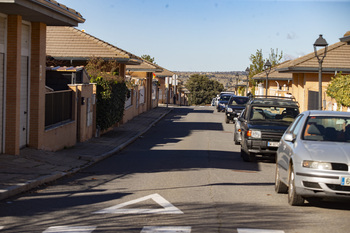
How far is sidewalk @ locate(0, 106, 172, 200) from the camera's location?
10406 millimetres

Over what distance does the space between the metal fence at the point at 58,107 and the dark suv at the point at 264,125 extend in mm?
6007

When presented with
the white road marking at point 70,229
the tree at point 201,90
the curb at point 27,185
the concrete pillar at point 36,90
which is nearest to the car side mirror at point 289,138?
the white road marking at point 70,229

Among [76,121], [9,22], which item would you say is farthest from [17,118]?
[76,121]

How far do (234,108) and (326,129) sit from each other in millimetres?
25225

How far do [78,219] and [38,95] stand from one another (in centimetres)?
824

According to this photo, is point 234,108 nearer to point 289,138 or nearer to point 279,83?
point 279,83

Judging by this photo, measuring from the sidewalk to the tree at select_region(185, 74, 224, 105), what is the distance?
10888cm

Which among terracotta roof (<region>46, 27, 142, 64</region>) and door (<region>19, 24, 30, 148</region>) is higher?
terracotta roof (<region>46, 27, 142, 64</region>)

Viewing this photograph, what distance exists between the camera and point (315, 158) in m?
8.43

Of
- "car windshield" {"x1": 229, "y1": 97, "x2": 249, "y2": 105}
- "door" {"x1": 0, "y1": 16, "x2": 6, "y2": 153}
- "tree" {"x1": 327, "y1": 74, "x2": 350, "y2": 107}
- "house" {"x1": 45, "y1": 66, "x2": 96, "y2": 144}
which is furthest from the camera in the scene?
"car windshield" {"x1": 229, "y1": 97, "x2": 249, "y2": 105}

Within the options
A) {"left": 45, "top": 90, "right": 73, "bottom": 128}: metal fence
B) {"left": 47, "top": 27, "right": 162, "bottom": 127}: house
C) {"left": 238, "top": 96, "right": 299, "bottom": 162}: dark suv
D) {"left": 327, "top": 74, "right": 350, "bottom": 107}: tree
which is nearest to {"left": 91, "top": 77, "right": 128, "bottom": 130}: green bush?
{"left": 45, "top": 90, "right": 73, "bottom": 128}: metal fence

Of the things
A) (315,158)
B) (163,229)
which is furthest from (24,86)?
(315,158)

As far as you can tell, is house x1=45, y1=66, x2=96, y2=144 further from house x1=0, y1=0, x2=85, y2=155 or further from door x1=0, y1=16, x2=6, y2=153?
door x1=0, y1=16, x2=6, y2=153

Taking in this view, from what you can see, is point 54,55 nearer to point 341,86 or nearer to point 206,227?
point 341,86
